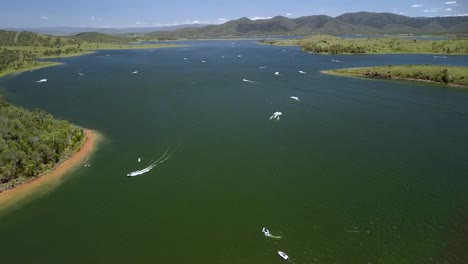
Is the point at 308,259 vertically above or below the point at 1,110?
below

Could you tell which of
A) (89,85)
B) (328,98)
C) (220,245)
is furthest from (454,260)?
(89,85)

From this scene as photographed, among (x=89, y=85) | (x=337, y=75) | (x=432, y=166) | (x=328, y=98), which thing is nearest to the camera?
(x=432, y=166)

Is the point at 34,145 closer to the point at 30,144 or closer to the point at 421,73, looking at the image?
the point at 30,144

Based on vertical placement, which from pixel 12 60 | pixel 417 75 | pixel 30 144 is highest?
pixel 12 60

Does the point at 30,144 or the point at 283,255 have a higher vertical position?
the point at 30,144

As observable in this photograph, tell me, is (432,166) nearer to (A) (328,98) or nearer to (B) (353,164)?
(B) (353,164)

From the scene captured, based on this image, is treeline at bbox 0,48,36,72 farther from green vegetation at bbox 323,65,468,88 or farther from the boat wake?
green vegetation at bbox 323,65,468,88

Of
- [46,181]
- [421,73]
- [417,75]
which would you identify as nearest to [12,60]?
[46,181]
